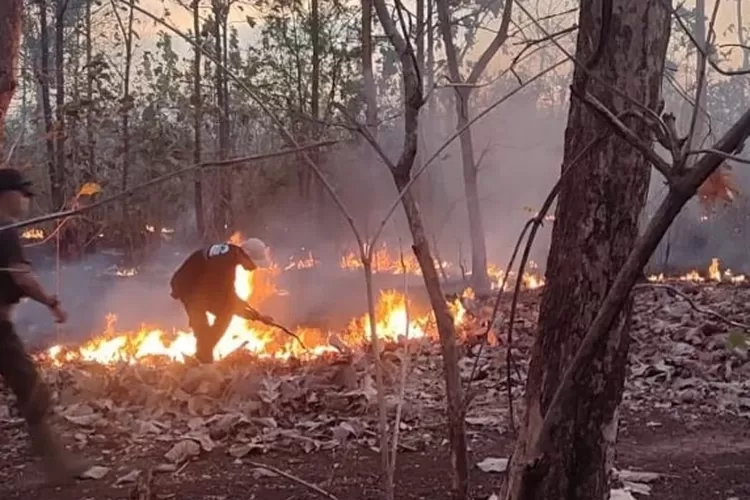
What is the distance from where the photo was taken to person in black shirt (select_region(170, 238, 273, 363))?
764 centimetres

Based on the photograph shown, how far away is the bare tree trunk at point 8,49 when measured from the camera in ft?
21.6

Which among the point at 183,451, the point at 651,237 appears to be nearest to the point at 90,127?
the point at 183,451

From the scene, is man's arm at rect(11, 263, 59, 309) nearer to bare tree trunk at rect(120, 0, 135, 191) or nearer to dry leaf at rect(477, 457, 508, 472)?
dry leaf at rect(477, 457, 508, 472)

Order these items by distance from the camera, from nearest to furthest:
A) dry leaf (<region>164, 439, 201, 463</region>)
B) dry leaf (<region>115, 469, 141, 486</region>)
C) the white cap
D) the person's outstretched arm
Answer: dry leaf (<region>115, 469, 141, 486</region>)
the person's outstretched arm
dry leaf (<region>164, 439, 201, 463</region>)
the white cap

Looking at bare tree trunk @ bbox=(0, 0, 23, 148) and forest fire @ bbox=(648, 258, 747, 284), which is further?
forest fire @ bbox=(648, 258, 747, 284)

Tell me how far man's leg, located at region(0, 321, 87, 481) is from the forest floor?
0.12m

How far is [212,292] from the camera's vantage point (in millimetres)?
7711

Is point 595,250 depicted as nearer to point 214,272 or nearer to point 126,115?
point 214,272

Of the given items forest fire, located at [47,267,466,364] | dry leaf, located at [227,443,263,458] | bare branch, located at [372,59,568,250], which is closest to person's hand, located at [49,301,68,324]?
dry leaf, located at [227,443,263,458]

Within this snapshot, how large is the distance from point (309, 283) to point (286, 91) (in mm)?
4264

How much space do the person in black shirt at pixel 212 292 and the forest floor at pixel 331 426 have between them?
767mm

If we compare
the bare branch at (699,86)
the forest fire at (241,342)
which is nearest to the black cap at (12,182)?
the forest fire at (241,342)

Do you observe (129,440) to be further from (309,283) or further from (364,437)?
(309,283)

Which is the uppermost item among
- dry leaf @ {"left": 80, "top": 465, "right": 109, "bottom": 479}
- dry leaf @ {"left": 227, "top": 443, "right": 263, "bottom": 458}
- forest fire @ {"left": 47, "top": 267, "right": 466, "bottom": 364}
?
forest fire @ {"left": 47, "top": 267, "right": 466, "bottom": 364}
